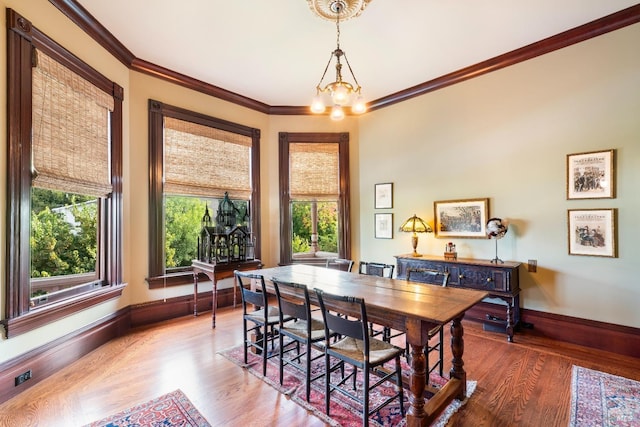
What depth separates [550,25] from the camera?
3.14m

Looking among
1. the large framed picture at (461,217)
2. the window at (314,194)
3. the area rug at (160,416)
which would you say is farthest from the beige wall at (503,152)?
the area rug at (160,416)

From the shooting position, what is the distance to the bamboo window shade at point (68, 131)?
8.50ft

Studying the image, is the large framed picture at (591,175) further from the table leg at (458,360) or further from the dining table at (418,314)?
the table leg at (458,360)

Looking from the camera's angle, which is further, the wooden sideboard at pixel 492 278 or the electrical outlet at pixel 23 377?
the wooden sideboard at pixel 492 278

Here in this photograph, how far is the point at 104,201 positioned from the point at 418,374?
142 inches

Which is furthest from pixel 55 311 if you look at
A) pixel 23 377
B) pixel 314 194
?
pixel 314 194

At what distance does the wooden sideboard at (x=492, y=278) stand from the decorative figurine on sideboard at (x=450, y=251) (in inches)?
3.9

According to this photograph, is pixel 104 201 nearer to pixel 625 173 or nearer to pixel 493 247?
pixel 493 247

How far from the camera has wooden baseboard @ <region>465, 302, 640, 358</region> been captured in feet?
Result: 9.66

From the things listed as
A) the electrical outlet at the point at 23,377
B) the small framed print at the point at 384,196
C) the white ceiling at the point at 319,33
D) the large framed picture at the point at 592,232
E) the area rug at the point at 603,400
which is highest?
the white ceiling at the point at 319,33

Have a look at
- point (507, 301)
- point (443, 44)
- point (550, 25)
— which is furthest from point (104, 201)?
point (550, 25)

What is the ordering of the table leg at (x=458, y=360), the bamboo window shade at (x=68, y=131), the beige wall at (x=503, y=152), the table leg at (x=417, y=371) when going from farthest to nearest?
the beige wall at (x=503, y=152)
the bamboo window shade at (x=68, y=131)
the table leg at (x=458, y=360)
the table leg at (x=417, y=371)

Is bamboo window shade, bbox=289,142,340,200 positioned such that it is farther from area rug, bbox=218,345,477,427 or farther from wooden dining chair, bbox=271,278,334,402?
area rug, bbox=218,345,477,427

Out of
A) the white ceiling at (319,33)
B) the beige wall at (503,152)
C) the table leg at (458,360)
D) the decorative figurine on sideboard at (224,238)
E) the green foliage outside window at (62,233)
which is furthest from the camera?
the decorative figurine on sideboard at (224,238)
